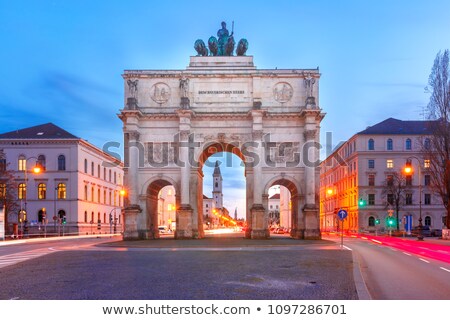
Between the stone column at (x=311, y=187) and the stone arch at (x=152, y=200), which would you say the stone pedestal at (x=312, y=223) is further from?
the stone arch at (x=152, y=200)

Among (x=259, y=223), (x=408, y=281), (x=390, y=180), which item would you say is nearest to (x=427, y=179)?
(x=390, y=180)

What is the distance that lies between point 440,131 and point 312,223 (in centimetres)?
1582

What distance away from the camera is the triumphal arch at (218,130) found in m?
51.2

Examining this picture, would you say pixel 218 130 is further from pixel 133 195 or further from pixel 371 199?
pixel 371 199

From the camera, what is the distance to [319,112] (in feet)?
167

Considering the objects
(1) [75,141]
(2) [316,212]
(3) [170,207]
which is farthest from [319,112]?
(3) [170,207]

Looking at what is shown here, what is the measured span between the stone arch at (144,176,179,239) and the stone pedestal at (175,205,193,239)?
5.15ft

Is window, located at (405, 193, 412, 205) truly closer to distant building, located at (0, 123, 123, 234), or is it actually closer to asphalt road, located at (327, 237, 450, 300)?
distant building, located at (0, 123, 123, 234)

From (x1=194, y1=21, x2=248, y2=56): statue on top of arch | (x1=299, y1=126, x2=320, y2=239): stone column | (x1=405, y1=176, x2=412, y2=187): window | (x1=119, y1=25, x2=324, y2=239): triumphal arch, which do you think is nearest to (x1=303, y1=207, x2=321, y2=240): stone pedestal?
(x1=299, y1=126, x2=320, y2=239): stone column

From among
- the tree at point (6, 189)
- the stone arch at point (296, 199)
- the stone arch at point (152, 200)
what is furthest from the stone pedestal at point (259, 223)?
the tree at point (6, 189)

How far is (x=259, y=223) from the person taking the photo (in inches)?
1960

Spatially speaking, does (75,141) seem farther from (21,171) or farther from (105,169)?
(105,169)

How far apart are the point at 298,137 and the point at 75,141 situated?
37.3 m

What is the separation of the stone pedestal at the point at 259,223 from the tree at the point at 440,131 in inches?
694
